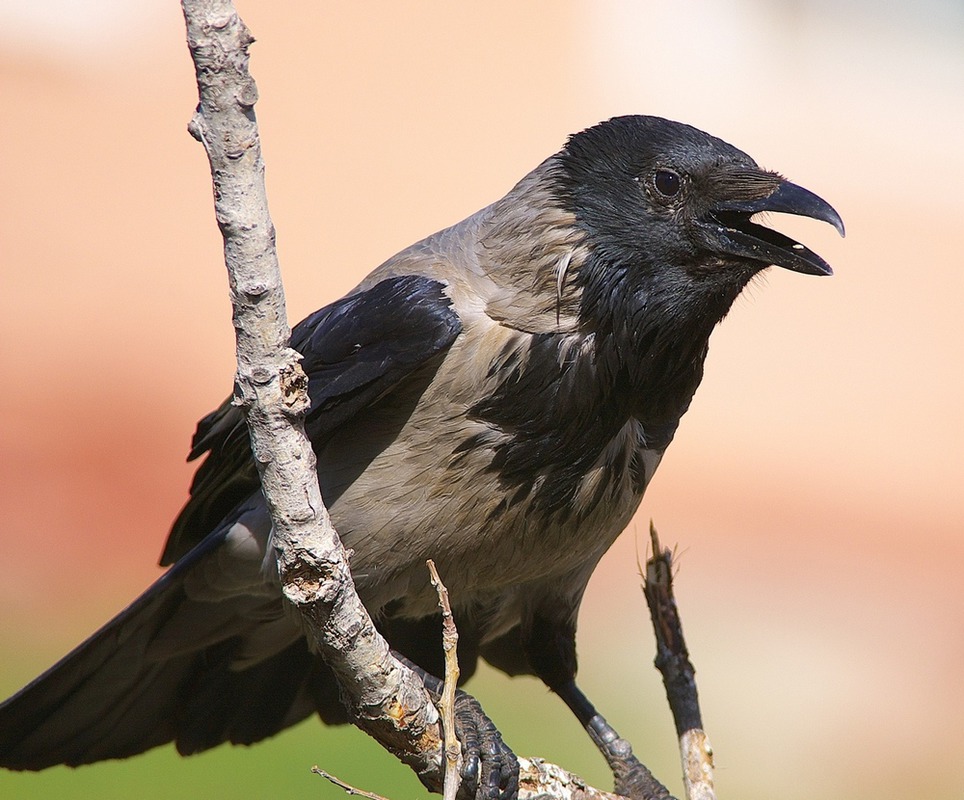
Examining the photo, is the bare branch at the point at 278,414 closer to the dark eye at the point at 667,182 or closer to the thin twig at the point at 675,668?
the thin twig at the point at 675,668

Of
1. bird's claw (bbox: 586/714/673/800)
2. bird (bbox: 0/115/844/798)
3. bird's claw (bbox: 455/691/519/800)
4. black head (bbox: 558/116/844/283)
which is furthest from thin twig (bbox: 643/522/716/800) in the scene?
black head (bbox: 558/116/844/283)

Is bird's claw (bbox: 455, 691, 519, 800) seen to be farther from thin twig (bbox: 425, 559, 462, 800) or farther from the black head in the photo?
the black head

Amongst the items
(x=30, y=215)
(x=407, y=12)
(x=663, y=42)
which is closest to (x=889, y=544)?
(x=663, y=42)

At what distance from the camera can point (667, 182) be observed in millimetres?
3646

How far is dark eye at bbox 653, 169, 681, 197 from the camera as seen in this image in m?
3.63

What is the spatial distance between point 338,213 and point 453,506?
7823mm

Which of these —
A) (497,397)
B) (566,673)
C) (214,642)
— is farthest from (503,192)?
(497,397)

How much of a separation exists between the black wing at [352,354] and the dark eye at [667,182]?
2.18 ft

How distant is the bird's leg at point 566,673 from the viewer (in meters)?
4.27

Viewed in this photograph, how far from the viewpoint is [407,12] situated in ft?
38.0

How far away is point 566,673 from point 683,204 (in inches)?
66.1

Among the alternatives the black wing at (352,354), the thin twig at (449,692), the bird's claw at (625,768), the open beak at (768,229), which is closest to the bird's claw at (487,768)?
the thin twig at (449,692)

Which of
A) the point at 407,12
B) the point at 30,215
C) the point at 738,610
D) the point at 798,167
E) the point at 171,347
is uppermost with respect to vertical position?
the point at 407,12

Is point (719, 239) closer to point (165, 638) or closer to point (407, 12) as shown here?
point (165, 638)
